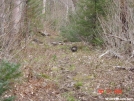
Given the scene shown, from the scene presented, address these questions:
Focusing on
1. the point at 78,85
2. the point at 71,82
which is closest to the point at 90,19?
the point at 71,82

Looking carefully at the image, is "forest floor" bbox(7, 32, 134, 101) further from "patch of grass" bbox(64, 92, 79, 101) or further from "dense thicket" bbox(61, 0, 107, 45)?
"dense thicket" bbox(61, 0, 107, 45)

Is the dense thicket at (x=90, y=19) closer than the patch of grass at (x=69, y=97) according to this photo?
No

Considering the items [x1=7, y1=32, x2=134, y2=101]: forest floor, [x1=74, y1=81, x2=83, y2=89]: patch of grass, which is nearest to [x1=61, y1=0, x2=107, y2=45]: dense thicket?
[x1=7, y1=32, x2=134, y2=101]: forest floor

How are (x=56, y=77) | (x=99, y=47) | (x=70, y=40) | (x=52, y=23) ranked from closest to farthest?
1. (x=56, y=77)
2. (x=99, y=47)
3. (x=70, y=40)
4. (x=52, y=23)

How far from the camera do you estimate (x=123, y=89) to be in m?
6.39

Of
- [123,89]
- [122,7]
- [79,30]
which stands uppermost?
[122,7]

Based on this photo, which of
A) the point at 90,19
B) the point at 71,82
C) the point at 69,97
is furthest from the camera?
the point at 90,19

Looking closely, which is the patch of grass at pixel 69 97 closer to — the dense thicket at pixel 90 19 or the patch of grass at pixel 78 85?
the patch of grass at pixel 78 85

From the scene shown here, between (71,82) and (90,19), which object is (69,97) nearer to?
(71,82)

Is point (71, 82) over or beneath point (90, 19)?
beneath

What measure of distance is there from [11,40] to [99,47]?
8.15 m

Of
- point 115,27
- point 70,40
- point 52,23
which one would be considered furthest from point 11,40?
point 52,23

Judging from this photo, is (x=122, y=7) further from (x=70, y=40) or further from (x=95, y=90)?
(x=70, y=40)

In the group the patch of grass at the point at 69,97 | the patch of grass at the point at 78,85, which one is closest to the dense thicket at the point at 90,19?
the patch of grass at the point at 78,85
